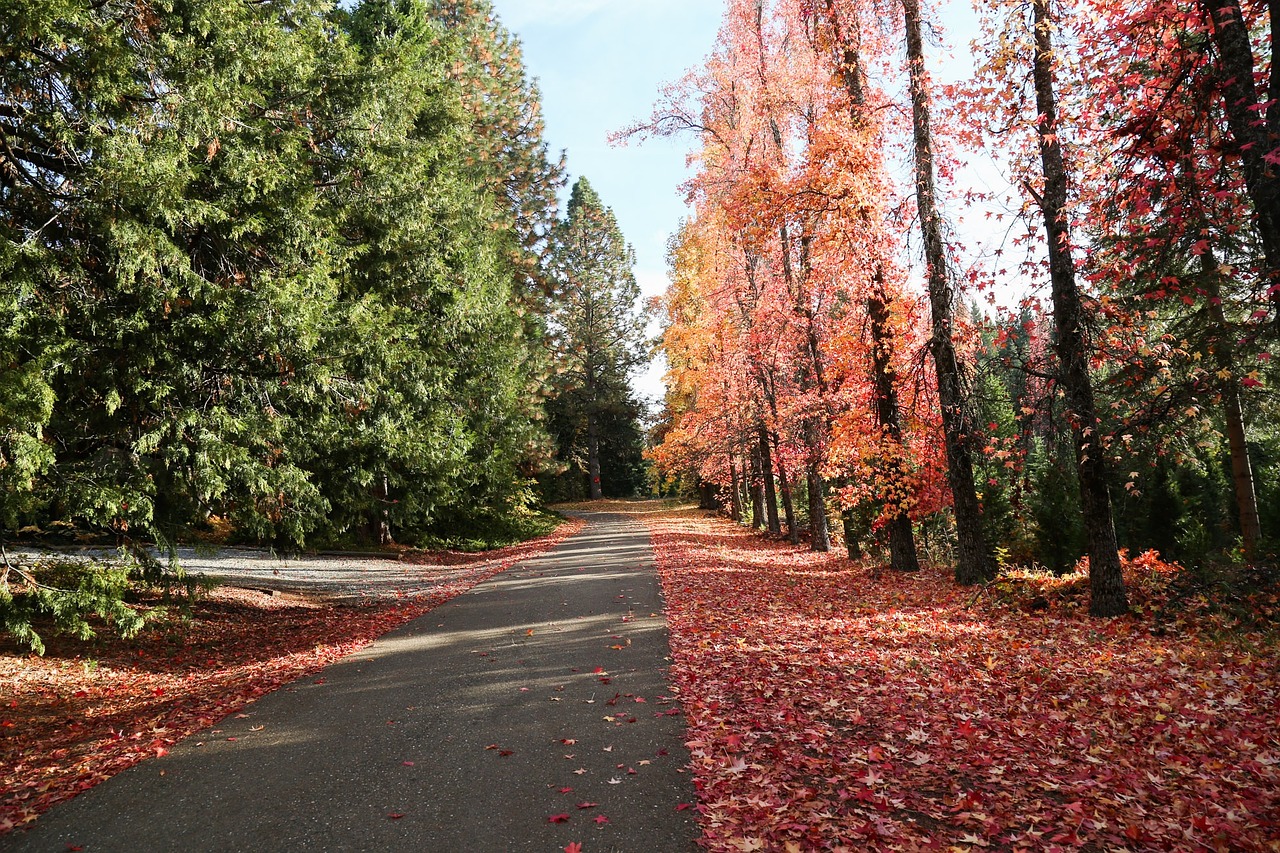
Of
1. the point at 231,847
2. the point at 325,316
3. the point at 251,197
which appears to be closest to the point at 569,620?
the point at 325,316

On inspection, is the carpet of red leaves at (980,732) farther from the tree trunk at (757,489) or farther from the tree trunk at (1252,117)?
the tree trunk at (757,489)

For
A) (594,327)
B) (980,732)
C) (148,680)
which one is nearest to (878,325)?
(980,732)

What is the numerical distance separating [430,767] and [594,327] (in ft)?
148

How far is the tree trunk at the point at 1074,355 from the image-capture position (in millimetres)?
7602

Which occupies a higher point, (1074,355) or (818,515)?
(1074,355)

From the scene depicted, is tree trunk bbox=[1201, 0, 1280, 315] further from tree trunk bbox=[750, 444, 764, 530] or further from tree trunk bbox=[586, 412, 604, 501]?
tree trunk bbox=[586, 412, 604, 501]

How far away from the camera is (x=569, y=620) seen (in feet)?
32.1

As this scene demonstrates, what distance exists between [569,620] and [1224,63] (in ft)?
29.3

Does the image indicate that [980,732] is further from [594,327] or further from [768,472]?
[594,327]

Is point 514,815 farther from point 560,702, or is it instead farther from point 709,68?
point 709,68

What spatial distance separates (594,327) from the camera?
48.9m

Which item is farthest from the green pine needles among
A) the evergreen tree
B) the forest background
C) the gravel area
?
the evergreen tree

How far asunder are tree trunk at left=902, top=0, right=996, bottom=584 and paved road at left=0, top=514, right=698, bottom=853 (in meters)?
5.36

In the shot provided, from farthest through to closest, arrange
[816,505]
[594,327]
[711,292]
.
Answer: [594,327], [711,292], [816,505]
